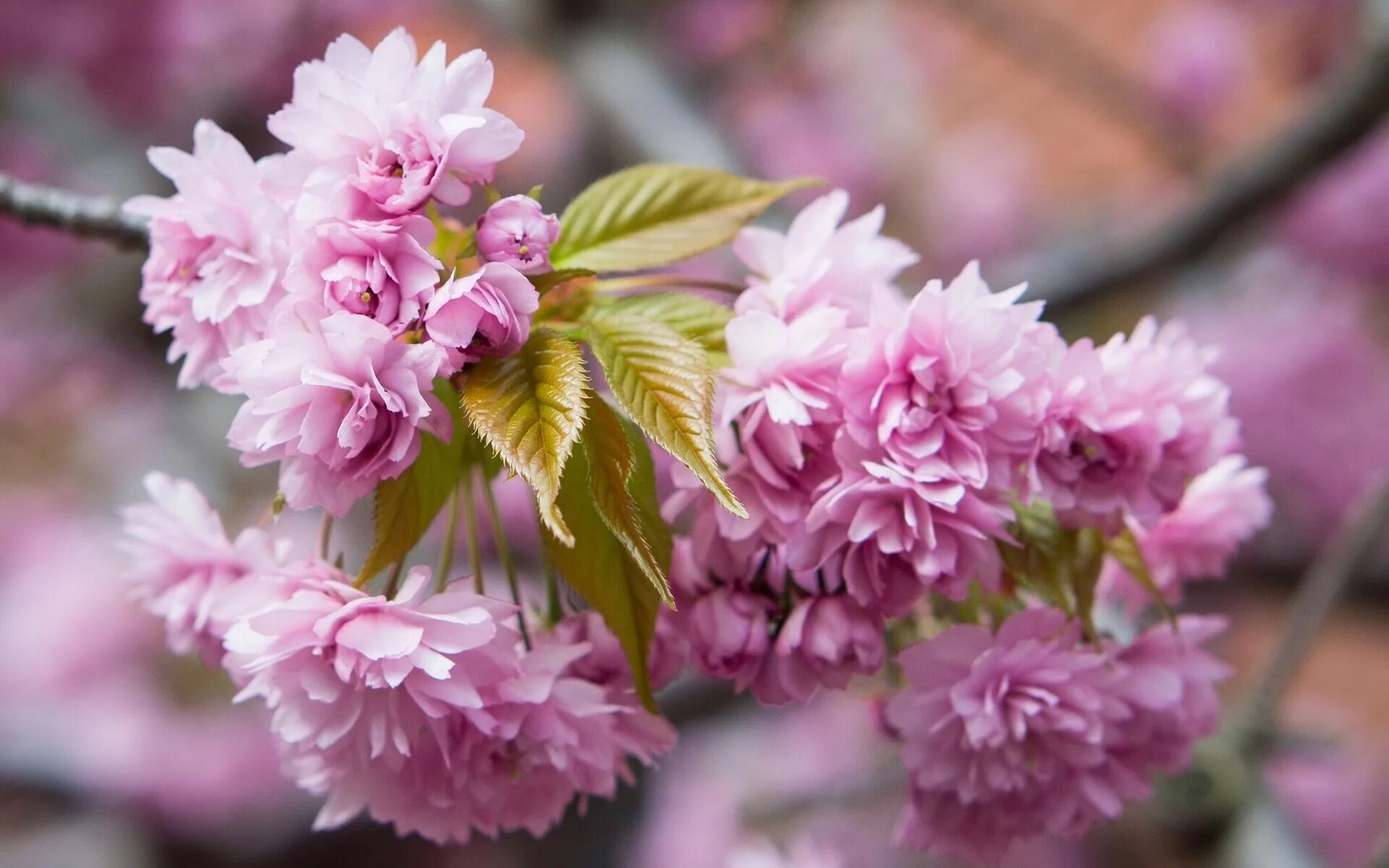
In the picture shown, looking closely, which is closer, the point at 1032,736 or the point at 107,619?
the point at 1032,736

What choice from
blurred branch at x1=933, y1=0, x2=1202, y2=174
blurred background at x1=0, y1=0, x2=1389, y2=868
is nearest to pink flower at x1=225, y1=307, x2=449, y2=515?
blurred background at x1=0, y1=0, x2=1389, y2=868

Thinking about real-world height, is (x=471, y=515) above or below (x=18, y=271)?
above

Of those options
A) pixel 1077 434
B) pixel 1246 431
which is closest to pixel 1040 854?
pixel 1246 431

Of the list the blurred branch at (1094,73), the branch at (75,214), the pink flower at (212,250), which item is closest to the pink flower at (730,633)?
the pink flower at (212,250)

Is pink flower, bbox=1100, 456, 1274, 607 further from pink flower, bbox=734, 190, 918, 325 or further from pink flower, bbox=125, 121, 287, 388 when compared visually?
pink flower, bbox=125, 121, 287, 388

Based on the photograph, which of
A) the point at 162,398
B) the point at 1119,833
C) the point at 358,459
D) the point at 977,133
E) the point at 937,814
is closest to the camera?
the point at 358,459

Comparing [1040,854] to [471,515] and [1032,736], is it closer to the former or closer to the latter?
[1032,736]

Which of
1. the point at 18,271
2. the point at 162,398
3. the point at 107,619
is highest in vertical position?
the point at 18,271
